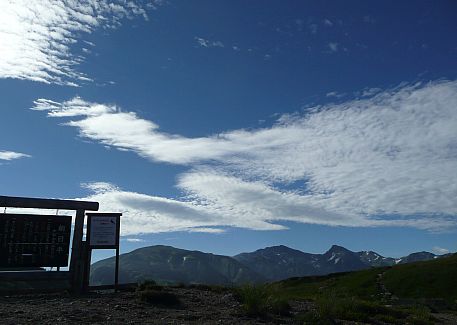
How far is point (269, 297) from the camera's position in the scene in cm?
1895

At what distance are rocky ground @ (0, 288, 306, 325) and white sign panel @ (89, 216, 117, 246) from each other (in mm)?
2437

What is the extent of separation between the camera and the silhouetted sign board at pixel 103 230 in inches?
866

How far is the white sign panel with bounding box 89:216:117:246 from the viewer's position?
22.0m

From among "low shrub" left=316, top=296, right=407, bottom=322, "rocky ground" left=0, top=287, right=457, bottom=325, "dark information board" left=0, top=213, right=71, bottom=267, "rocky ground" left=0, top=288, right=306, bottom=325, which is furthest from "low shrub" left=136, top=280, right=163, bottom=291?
"low shrub" left=316, top=296, right=407, bottom=322

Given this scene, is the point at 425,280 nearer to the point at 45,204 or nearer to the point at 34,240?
the point at 45,204

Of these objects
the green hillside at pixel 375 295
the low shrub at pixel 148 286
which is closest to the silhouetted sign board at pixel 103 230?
the low shrub at pixel 148 286

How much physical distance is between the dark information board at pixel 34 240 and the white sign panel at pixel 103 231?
3.61 ft

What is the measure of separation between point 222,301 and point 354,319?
538 cm

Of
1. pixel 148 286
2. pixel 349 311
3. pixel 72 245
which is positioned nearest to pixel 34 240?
pixel 72 245

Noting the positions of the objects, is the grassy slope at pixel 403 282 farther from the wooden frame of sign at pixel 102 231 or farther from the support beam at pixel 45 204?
the support beam at pixel 45 204

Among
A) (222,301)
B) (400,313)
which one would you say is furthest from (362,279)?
(222,301)

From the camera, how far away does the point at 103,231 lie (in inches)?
872

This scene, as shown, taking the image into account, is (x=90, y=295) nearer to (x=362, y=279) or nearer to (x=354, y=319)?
(x=354, y=319)

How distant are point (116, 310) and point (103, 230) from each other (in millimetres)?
6045
